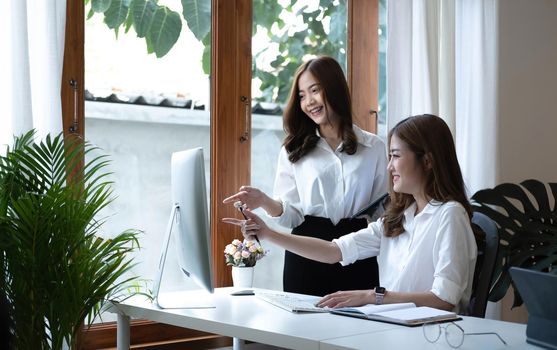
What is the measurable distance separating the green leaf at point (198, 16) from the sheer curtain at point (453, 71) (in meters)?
1.03

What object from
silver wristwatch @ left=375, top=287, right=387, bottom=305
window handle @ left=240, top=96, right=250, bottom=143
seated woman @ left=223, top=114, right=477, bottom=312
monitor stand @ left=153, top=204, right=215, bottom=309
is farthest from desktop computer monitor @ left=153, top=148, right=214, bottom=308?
window handle @ left=240, top=96, right=250, bottom=143

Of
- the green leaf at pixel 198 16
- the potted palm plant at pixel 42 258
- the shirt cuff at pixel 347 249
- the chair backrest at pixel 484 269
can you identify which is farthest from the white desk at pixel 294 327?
the green leaf at pixel 198 16

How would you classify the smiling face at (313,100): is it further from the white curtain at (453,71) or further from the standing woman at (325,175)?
the white curtain at (453,71)

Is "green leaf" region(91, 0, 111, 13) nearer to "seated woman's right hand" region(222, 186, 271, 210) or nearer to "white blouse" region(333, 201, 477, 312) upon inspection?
"seated woman's right hand" region(222, 186, 271, 210)

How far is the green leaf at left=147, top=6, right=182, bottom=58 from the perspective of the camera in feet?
11.6

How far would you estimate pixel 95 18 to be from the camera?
3342 mm

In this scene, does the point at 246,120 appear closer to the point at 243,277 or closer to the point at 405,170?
the point at 243,277

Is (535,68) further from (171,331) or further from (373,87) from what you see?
(171,331)

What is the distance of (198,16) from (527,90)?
7.70 feet

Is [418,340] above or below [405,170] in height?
below

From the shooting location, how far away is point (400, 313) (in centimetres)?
216

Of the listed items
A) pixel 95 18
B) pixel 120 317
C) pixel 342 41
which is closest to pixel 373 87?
pixel 342 41

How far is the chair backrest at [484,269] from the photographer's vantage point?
2455 millimetres

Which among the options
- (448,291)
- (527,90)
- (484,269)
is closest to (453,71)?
(527,90)
